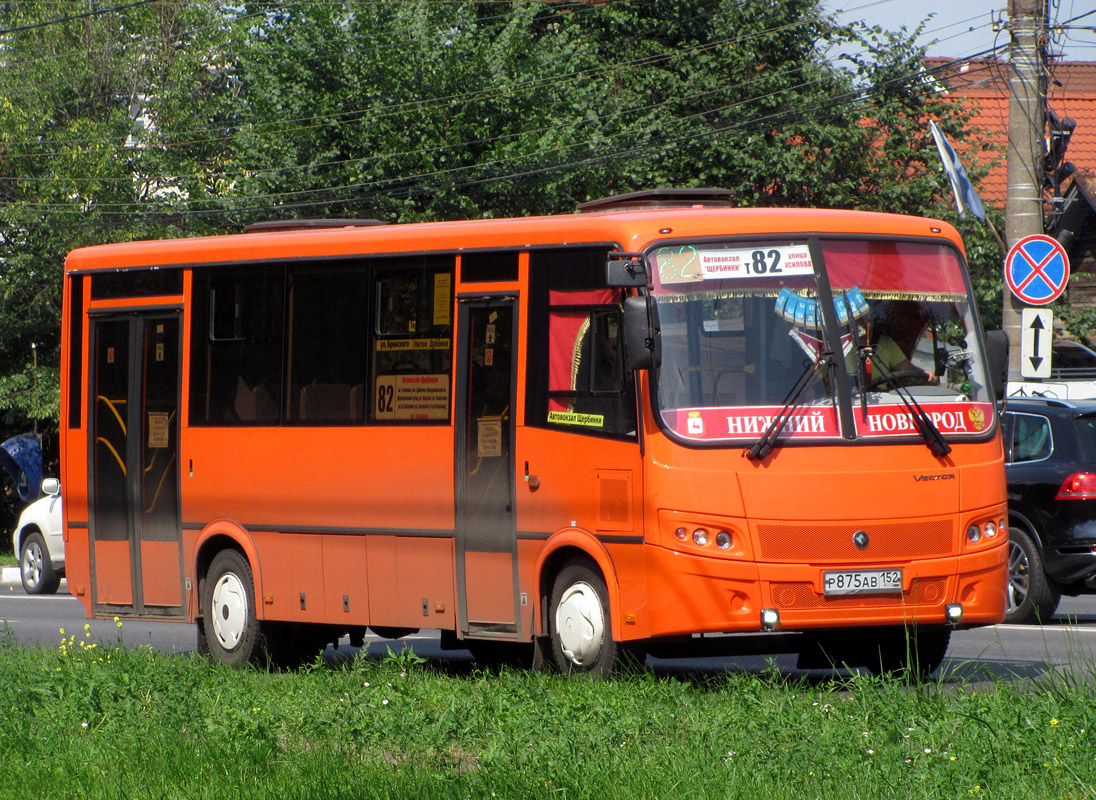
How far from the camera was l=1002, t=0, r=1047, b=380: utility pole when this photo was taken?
17.3 meters

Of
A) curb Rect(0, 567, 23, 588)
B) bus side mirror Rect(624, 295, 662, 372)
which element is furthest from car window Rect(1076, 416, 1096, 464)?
curb Rect(0, 567, 23, 588)

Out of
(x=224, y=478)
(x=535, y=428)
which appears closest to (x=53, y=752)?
(x=535, y=428)

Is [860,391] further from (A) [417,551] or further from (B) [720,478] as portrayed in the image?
(A) [417,551]

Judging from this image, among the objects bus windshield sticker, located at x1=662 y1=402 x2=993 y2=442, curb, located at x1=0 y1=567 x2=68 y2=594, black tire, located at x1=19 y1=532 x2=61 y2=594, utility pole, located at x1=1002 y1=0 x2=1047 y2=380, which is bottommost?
curb, located at x1=0 y1=567 x2=68 y2=594

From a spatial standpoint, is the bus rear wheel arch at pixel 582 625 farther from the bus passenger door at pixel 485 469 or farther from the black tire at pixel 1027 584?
the black tire at pixel 1027 584

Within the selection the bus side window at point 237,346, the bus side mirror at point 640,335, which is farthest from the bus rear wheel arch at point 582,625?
the bus side window at point 237,346

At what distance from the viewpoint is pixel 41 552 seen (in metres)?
23.3

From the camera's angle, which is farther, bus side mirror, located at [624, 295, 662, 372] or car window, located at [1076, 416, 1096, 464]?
car window, located at [1076, 416, 1096, 464]

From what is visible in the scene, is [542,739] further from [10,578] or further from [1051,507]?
[10,578]

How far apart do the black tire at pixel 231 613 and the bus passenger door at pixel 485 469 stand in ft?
6.96

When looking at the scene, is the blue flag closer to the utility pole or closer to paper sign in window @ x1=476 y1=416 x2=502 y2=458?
the utility pole

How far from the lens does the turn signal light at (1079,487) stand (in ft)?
45.6

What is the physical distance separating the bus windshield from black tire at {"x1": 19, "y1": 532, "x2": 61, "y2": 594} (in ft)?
51.1

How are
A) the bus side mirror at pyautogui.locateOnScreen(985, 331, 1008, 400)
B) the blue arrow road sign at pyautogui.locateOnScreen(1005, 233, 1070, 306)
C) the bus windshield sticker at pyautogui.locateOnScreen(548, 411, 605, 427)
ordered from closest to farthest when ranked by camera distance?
the bus windshield sticker at pyautogui.locateOnScreen(548, 411, 605, 427)
the bus side mirror at pyautogui.locateOnScreen(985, 331, 1008, 400)
the blue arrow road sign at pyautogui.locateOnScreen(1005, 233, 1070, 306)
